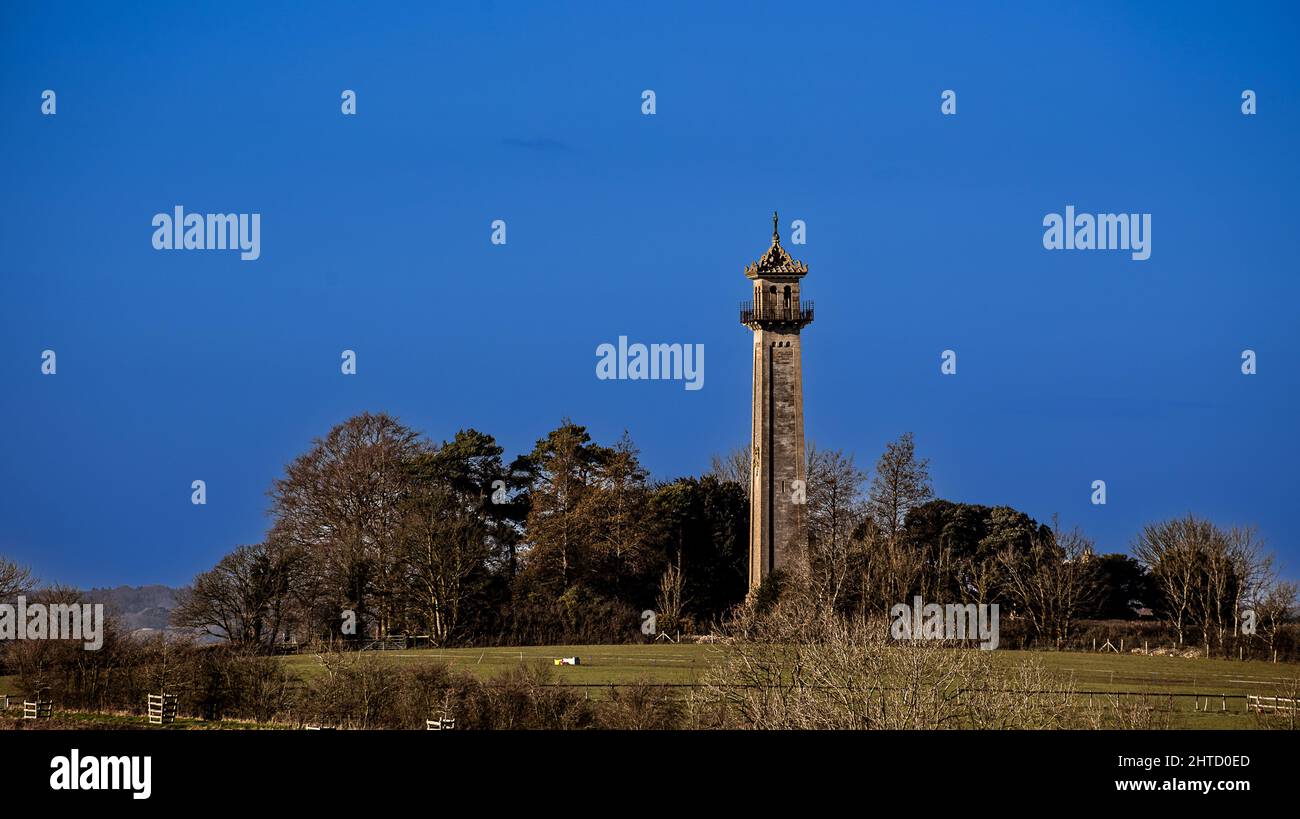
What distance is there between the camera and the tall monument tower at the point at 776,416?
88688 mm

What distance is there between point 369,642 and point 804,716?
38.7m

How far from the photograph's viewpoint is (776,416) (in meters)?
91.1

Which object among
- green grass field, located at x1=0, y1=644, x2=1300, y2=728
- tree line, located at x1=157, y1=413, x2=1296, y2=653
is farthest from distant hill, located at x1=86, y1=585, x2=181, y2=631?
green grass field, located at x1=0, y1=644, x2=1300, y2=728

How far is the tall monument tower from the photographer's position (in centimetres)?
8869

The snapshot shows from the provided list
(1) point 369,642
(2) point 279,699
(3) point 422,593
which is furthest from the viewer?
(3) point 422,593

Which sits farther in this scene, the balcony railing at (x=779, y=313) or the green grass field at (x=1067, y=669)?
the balcony railing at (x=779, y=313)

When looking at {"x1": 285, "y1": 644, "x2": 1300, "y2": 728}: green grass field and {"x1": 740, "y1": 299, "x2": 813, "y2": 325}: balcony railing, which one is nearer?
{"x1": 285, "y1": 644, "x2": 1300, "y2": 728}: green grass field

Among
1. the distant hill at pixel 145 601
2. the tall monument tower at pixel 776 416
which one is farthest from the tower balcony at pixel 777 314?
the distant hill at pixel 145 601

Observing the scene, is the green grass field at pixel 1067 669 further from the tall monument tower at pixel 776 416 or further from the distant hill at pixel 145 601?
the distant hill at pixel 145 601

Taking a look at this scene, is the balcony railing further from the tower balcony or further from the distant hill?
the distant hill

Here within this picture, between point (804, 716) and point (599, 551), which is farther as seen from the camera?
point (599, 551)
